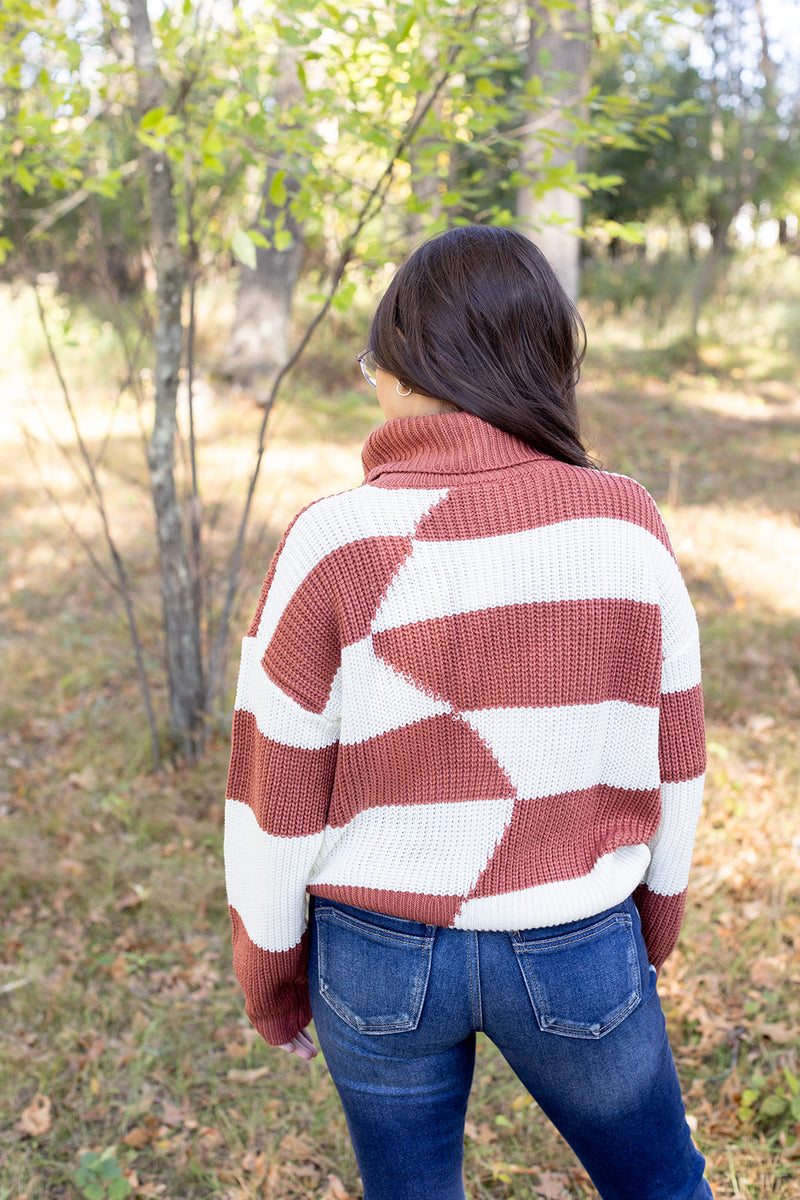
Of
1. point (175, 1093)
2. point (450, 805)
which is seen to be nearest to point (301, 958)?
point (450, 805)

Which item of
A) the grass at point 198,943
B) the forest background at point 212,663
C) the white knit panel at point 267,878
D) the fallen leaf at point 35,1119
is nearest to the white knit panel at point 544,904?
the white knit panel at point 267,878

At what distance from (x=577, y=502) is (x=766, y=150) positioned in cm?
1695

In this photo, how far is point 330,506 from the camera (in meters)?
1.16

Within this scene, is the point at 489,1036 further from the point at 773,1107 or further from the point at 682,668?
the point at 773,1107

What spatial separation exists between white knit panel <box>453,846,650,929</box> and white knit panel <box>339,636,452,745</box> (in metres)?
0.25

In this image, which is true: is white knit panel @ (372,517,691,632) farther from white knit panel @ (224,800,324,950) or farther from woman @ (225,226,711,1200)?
white knit panel @ (224,800,324,950)

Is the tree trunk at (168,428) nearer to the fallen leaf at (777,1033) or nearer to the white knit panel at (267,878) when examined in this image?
the white knit panel at (267,878)

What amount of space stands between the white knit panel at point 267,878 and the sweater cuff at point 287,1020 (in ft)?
0.51

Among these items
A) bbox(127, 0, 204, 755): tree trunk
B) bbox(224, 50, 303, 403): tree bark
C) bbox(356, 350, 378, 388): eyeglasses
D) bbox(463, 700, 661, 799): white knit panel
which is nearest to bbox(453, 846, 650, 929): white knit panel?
bbox(463, 700, 661, 799): white knit panel

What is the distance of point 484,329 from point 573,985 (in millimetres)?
870

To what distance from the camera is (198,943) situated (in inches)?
121

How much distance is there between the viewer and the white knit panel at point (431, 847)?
1171 mm

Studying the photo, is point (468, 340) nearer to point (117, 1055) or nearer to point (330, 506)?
point (330, 506)

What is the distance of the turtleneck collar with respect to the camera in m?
1.16
